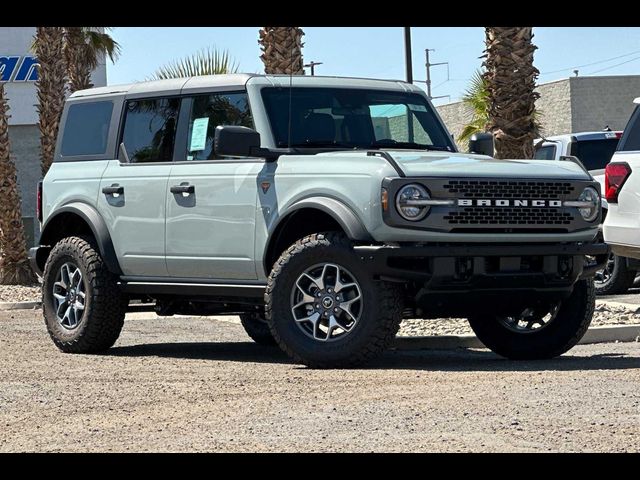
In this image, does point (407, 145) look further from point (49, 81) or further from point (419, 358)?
point (49, 81)

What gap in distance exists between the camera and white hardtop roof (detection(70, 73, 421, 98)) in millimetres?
11016

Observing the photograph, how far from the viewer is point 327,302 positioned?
991cm

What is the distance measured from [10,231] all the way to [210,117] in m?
14.6

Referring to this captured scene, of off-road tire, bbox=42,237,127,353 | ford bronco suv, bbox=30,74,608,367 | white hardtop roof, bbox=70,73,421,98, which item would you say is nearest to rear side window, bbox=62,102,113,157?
ford bronco suv, bbox=30,74,608,367

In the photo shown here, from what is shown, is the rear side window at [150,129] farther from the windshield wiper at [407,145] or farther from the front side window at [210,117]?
the windshield wiper at [407,145]

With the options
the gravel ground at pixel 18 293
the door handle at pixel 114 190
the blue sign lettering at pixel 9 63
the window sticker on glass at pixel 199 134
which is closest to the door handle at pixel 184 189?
the window sticker on glass at pixel 199 134

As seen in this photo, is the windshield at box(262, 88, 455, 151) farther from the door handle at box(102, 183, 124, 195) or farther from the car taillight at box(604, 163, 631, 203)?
the car taillight at box(604, 163, 631, 203)

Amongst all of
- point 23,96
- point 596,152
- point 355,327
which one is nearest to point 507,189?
point 355,327

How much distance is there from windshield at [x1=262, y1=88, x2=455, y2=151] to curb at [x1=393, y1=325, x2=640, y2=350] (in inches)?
65.8

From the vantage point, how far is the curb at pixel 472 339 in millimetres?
12047

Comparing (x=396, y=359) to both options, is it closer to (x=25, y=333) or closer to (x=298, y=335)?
(x=298, y=335)
